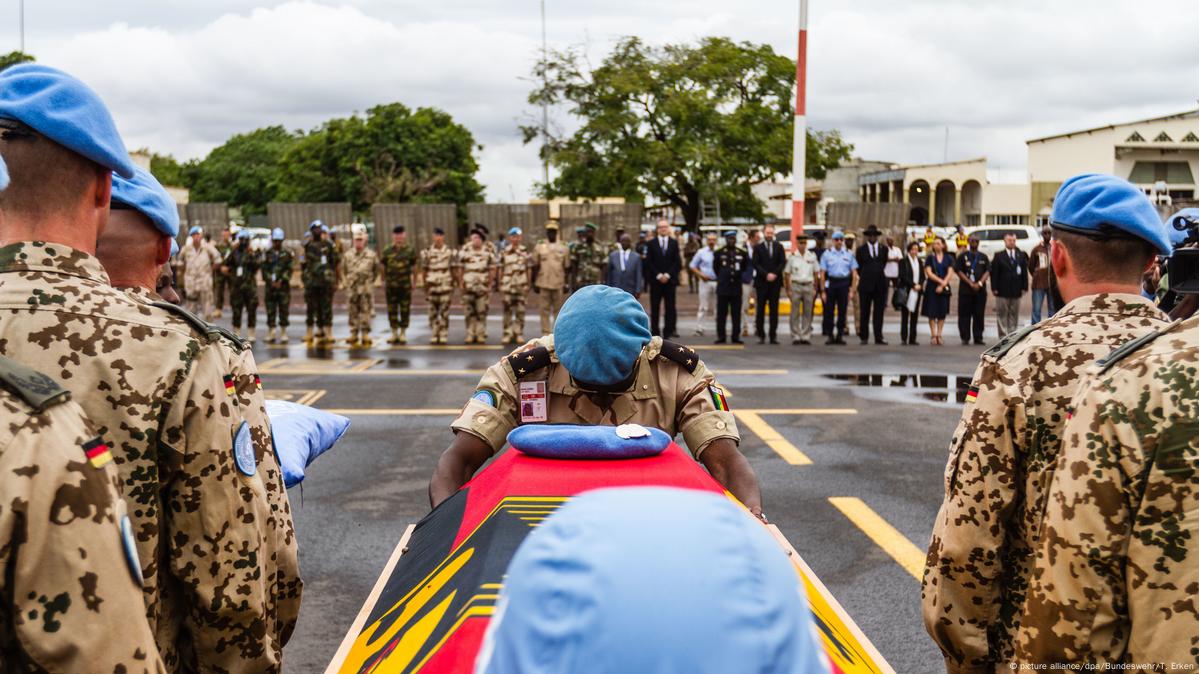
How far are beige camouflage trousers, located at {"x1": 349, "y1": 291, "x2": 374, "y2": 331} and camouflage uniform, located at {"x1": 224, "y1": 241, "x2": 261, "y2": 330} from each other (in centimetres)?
197

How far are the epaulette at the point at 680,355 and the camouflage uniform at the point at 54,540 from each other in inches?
96.0

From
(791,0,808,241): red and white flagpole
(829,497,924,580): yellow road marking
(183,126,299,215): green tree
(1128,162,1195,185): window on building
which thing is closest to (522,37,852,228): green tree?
(791,0,808,241): red and white flagpole

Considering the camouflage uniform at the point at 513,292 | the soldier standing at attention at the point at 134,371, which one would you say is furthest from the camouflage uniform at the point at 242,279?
the soldier standing at attention at the point at 134,371

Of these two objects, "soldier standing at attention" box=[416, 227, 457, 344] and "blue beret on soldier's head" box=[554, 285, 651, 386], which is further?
"soldier standing at attention" box=[416, 227, 457, 344]

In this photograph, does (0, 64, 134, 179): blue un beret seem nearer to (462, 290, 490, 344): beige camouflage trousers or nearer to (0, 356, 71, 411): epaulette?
(0, 356, 71, 411): epaulette

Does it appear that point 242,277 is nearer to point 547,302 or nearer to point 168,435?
point 547,302

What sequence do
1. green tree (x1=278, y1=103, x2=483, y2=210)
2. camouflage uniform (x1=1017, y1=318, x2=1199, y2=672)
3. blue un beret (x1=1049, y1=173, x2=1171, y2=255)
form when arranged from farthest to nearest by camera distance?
green tree (x1=278, y1=103, x2=483, y2=210) < blue un beret (x1=1049, y1=173, x2=1171, y2=255) < camouflage uniform (x1=1017, y1=318, x2=1199, y2=672)

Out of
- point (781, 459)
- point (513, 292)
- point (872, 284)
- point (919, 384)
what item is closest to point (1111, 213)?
point (781, 459)

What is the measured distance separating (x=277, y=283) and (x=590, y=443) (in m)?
13.8

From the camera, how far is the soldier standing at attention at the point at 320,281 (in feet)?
50.2

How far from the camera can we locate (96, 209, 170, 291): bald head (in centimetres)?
257

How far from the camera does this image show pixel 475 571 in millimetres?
2496

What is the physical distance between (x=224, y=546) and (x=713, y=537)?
1411 millimetres

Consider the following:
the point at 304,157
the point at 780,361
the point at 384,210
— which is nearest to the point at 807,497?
the point at 780,361
